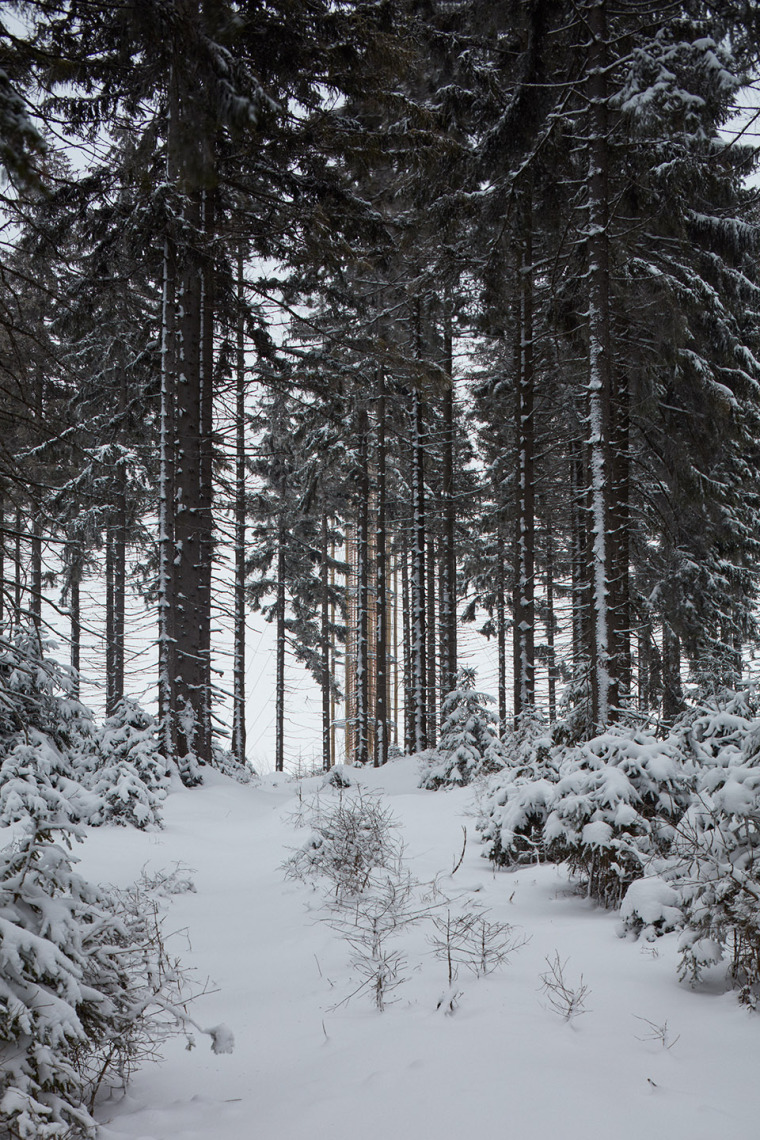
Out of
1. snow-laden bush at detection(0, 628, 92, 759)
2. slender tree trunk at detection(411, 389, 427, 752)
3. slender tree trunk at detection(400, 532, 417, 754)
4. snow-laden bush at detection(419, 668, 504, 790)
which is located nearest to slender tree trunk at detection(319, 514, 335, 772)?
slender tree trunk at detection(400, 532, 417, 754)

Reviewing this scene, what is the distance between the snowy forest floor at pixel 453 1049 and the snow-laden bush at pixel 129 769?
331cm

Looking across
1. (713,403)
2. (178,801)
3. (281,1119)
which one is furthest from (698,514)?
(281,1119)

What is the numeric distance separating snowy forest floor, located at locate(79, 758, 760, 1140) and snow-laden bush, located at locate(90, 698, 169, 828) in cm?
331

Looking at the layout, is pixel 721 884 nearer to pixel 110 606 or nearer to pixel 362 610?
pixel 362 610

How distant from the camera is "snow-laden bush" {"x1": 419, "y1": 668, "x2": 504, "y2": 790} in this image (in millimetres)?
12602

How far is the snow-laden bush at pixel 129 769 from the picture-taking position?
8.07 m

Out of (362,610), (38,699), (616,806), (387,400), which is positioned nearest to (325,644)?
(362,610)

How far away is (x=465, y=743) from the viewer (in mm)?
13016

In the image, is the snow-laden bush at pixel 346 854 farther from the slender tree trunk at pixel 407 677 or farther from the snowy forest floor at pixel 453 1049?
the slender tree trunk at pixel 407 677

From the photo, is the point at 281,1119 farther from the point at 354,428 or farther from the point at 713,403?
the point at 354,428

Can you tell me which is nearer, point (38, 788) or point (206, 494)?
point (38, 788)

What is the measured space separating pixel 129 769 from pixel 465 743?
659 centimetres

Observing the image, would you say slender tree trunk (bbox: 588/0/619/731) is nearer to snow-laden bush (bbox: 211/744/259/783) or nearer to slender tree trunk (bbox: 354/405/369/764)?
snow-laden bush (bbox: 211/744/259/783)

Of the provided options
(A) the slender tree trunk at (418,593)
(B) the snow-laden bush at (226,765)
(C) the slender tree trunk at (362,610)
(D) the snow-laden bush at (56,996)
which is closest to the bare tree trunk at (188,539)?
(B) the snow-laden bush at (226,765)
